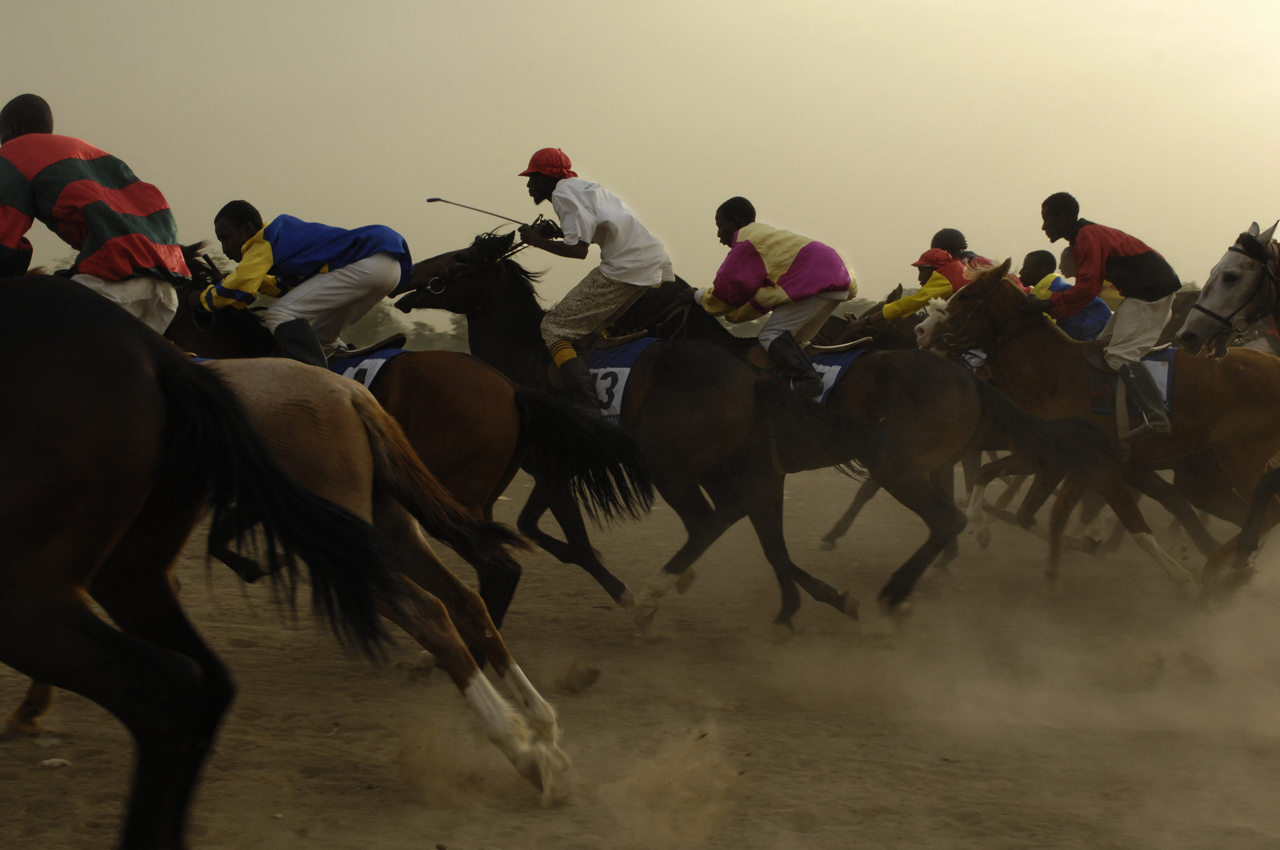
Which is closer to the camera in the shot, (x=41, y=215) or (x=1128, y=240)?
(x=41, y=215)

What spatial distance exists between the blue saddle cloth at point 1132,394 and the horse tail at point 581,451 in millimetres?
3932

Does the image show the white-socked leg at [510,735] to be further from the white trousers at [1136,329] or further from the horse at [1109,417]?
A: the white trousers at [1136,329]

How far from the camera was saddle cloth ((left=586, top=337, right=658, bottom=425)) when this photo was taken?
20.5 feet

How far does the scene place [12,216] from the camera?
12.8 feet

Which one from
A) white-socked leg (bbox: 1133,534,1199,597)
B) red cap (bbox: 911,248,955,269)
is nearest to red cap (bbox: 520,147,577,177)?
red cap (bbox: 911,248,955,269)

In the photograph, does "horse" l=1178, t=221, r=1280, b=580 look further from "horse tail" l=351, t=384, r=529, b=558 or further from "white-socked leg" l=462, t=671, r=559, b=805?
"white-socked leg" l=462, t=671, r=559, b=805

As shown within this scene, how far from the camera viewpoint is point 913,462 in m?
6.29

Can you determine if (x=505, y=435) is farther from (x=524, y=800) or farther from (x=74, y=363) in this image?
(x=74, y=363)

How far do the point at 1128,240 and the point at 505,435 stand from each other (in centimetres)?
461

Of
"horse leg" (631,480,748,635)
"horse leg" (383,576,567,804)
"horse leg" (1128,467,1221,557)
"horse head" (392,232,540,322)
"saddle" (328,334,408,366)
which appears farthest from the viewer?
"horse leg" (1128,467,1221,557)

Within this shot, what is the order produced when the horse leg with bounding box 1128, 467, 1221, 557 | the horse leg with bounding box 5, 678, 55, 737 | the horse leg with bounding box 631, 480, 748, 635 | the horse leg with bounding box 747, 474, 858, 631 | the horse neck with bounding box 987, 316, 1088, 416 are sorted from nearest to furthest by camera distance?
the horse leg with bounding box 5, 678, 55, 737 < the horse leg with bounding box 631, 480, 748, 635 < the horse leg with bounding box 747, 474, 858, 631 < the horse neck with bounding box 987, 316, 1088, 416 < the horse leg with bounding box 1128, 467, 1221, 557

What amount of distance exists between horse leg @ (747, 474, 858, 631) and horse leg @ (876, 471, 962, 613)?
0.96 ft

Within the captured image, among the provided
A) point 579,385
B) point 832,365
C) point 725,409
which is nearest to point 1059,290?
point 832,365

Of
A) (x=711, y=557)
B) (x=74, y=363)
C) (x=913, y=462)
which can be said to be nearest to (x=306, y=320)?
(x=74, y=363)
